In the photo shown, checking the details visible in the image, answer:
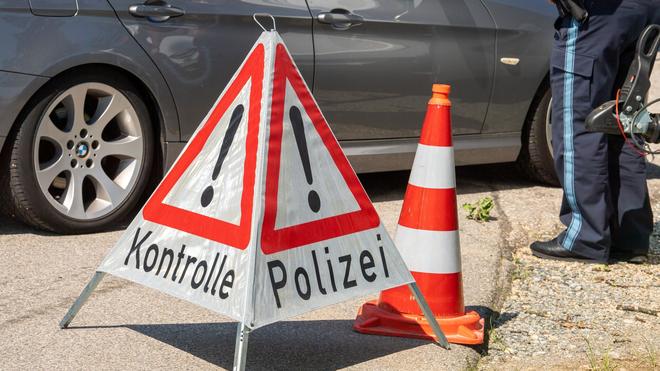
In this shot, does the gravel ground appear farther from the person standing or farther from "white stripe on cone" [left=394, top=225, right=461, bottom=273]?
"white stripe on cone" [left=394, top=225, right=461, bottom=273]

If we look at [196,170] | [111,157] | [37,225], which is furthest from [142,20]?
[196,170]

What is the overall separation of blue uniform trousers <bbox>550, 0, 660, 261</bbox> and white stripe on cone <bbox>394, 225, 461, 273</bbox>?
1393mm

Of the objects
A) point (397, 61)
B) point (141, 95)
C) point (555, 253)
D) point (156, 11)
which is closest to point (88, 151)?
point (141, 95)

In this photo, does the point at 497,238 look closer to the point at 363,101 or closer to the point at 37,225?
the point at 363,101

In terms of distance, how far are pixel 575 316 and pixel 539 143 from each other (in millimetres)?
2471

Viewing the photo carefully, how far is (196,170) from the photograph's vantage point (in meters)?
3.85

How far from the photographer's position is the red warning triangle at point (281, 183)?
12.1 feet

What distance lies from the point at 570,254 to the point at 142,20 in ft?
7.72

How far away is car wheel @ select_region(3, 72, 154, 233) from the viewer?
532 cm

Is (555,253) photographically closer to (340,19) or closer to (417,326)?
(417,326)

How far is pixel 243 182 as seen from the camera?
371cm

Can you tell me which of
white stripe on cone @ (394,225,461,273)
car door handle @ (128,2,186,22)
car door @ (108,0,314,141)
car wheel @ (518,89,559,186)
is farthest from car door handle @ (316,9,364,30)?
white stripe on cone @ (394,225,461,273)

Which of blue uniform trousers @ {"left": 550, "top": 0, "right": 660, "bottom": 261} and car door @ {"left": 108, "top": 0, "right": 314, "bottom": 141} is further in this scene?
car door @ {"left": 108, "top": 0, "right": 314, "bottom": 141}

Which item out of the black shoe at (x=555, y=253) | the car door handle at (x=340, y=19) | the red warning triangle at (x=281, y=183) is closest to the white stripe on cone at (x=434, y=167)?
the red warning triangle at (x=281, y=183)
